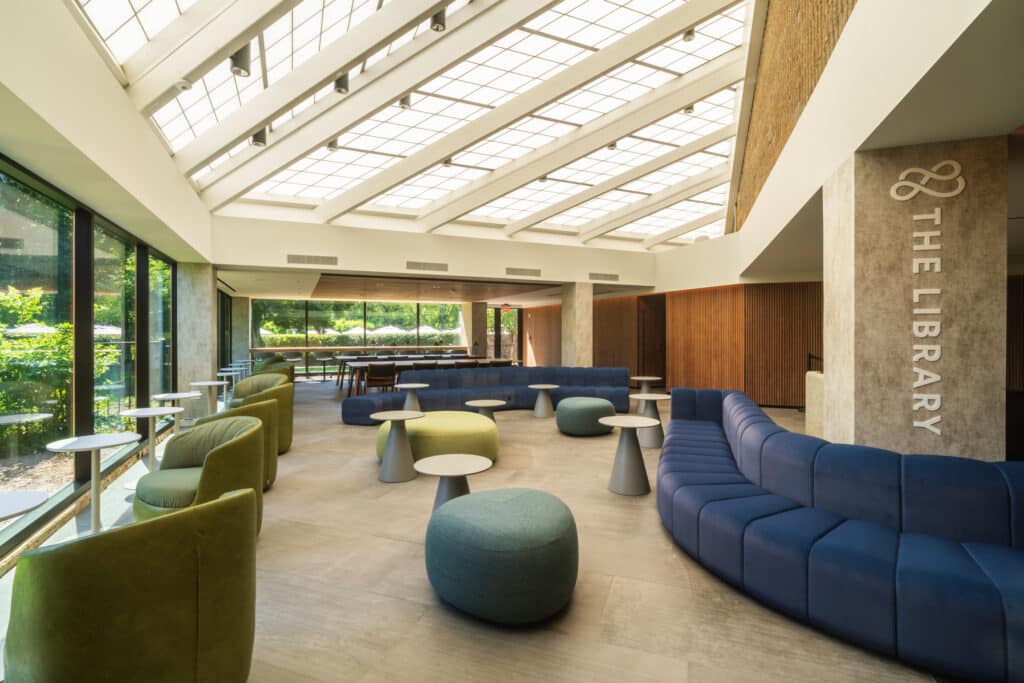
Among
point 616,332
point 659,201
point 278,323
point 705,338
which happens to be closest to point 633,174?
point 659,201

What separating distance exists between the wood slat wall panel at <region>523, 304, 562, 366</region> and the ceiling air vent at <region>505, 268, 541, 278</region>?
6834 mm

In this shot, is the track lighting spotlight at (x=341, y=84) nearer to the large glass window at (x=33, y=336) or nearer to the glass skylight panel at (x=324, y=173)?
the glass skylight panel at (x=324, y=173)

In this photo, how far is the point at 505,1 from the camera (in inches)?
243

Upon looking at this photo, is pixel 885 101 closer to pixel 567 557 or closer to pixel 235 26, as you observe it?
pixel 567 557

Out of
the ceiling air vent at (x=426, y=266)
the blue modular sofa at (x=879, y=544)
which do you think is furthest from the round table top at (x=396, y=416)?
the ceiling air vent at (x=426, y=266)

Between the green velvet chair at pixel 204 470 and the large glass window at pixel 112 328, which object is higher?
the large glass window at pixel 112 328

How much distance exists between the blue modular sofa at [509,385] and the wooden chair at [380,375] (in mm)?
998

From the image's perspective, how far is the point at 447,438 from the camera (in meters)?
6.14

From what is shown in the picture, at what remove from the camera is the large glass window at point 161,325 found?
809 cm

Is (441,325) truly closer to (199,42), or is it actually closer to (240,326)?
(240,326)

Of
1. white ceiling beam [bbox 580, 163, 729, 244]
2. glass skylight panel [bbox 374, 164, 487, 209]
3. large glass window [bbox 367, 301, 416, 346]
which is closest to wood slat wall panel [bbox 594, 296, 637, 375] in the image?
white ceiling beam [bbox 580, 163, 729, 244]

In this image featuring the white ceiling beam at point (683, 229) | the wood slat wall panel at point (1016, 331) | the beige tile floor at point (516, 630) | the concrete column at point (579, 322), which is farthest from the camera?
the white ceiling beam at point (683, 229)

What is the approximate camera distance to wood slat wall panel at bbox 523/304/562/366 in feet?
67.8

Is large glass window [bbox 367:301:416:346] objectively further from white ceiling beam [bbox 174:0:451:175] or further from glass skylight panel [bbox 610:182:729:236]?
white ceiling beam [bbox 174:0:451:175]
